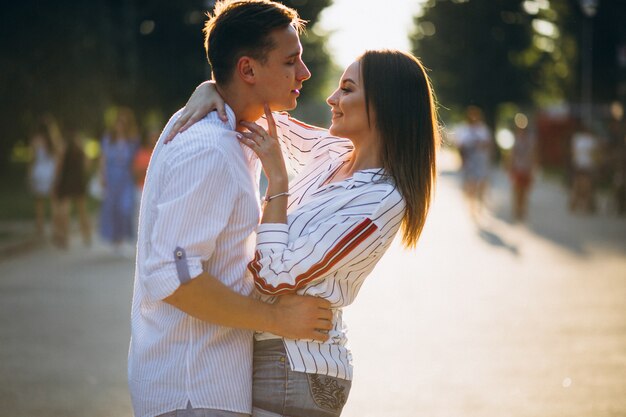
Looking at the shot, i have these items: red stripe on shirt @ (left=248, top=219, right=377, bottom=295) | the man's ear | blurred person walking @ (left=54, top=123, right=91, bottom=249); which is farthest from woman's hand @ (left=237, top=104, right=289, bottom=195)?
blurred person walking @ (left=54, top=123, right=91, bottom=249)

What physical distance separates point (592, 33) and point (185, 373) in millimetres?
31538

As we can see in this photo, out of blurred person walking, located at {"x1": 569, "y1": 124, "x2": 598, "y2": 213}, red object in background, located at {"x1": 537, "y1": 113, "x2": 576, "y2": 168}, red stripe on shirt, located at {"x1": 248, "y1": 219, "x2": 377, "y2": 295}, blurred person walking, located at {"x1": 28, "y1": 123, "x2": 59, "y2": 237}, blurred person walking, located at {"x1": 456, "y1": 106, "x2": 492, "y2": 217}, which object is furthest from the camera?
red object in background, located at {"x1": 537, "y1": 113, "x2": 576, "y2": 168}

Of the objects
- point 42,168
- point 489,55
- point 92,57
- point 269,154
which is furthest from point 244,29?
point 489,55

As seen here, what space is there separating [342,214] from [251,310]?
0.35 metres

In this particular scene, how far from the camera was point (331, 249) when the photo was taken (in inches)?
103

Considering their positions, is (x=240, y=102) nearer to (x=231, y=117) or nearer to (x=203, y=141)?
(x=231, y=117)

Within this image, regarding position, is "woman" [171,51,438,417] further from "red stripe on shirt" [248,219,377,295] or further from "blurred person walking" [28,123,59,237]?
"blurred person walking" [28,123,59,237]

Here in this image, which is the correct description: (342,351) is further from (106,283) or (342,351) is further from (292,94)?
(106,283)

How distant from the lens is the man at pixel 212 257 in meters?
2.50

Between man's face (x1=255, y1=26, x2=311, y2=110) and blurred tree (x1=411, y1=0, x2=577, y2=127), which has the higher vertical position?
man's face (x1=255, y1=26, x2=311, y2=110)

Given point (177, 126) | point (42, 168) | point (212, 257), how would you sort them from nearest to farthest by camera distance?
1. point (212, 257)
2. point (177, 126)
3. point (42, 168)

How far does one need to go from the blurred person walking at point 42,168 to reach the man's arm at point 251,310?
14370 millimetres

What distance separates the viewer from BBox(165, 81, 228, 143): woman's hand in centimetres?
270

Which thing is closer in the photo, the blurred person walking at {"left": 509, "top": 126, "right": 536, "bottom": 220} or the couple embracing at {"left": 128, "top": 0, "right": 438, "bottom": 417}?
the couple embracing at {"left": 128, "top": 0, "right": 438, "bottom": 417}
